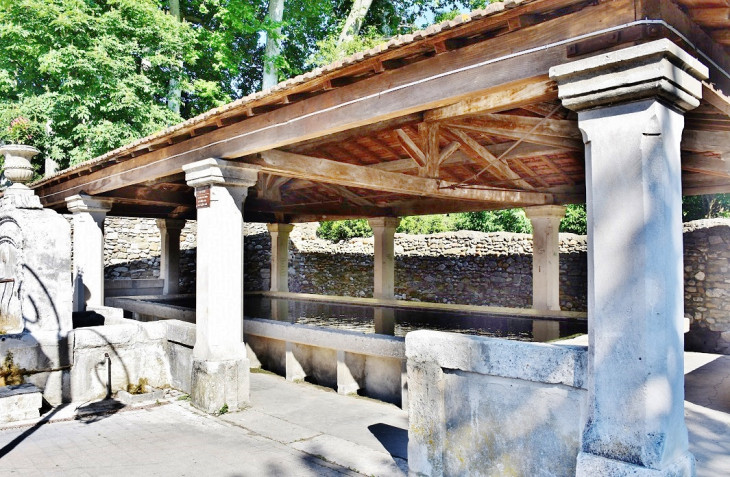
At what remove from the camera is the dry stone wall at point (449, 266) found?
8453 mm

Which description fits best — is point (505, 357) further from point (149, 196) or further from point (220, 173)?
point (149, 196)

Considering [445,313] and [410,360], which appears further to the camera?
[445,313]

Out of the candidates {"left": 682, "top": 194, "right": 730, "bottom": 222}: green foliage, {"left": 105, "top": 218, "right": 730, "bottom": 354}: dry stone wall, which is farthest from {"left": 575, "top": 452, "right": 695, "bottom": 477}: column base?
{"left": 682, "top": 194, "right": 730, "bottom": 222}: green foliage

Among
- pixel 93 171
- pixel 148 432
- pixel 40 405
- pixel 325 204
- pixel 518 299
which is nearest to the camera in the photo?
pixel 148 432

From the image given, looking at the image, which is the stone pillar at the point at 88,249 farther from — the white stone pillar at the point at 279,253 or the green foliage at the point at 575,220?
the green foliage at the point at 575,220

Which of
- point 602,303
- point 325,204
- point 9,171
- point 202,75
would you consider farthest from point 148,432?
point 202,75

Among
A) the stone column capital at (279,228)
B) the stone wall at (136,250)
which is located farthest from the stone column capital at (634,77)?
the stone wall at (136,250)

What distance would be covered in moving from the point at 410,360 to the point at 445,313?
6707mm

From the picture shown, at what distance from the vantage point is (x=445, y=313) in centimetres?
1030

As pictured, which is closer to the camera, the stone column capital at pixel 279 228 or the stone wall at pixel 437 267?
the stone wall at pixel 437 267

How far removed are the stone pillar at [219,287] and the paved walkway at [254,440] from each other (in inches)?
10.9

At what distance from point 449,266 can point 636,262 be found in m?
11.4

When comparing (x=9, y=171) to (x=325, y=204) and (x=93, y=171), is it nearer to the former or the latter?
(x=93, y=171)

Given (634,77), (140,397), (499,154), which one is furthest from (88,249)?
(634,77)
